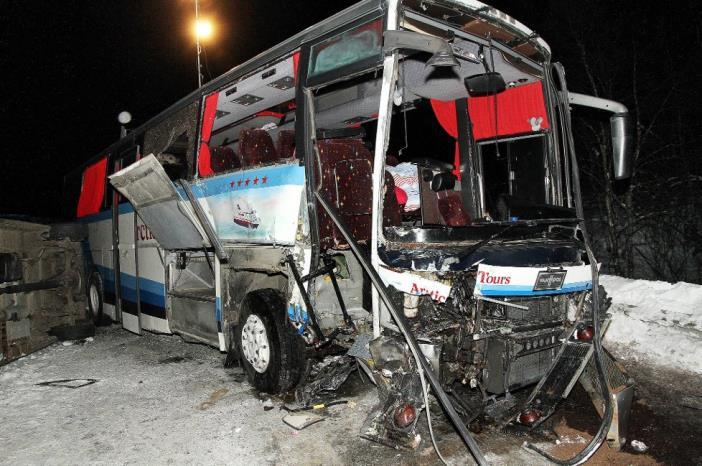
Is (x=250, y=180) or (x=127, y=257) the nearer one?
(x=250, y=180)

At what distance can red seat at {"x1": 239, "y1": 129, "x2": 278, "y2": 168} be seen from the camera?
16.1 ft

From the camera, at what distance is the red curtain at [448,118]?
19.7 ft

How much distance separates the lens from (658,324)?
5879mm

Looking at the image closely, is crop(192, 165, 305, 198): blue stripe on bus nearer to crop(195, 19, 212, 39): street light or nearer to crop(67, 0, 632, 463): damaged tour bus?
crop(67, 0, 632, 463): damaged tour bus

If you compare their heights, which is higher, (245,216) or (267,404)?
(245,216)

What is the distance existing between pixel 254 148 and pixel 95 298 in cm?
591

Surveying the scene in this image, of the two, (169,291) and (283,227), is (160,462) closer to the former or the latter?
(283,227)

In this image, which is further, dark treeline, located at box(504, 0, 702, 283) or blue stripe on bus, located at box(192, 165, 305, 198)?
dark treeline, located at box(504, 0, 702, 283)

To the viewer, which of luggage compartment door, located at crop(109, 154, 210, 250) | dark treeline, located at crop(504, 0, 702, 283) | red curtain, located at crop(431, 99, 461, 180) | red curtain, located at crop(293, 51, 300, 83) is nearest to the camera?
red curtain, located at crop(293, 51, 300, 83)

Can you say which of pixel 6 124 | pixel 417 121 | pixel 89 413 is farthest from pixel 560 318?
pixel 6 124

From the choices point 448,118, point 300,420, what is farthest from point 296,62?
point 300,420

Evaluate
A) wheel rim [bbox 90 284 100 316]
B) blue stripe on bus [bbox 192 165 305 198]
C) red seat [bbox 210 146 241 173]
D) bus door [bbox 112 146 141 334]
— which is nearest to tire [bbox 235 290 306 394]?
blue stripe on bus [bbox 192 165 305 198]

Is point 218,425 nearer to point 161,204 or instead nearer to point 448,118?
point 161,204

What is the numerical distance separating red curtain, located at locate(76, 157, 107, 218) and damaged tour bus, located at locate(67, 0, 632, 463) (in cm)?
232
